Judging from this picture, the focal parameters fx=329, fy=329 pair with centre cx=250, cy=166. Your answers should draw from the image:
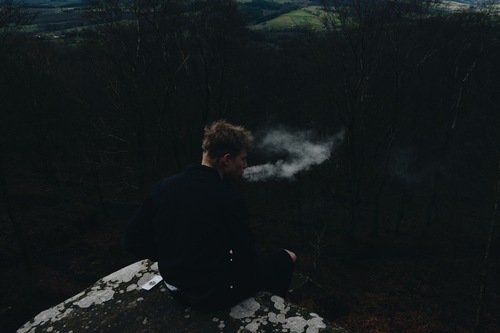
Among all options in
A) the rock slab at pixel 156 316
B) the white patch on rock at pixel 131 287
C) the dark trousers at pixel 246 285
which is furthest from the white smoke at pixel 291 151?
the rock slab at pixel 156 316

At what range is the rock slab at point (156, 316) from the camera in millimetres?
3051

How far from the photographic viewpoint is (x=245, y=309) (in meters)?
3.20

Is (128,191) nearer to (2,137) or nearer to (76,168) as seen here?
(76,168)

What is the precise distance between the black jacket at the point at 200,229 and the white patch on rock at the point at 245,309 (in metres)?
0.36

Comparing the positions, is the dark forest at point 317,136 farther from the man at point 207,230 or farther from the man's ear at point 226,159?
the man's ear at point 226,159

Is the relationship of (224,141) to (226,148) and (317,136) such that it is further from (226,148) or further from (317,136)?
(317,136)

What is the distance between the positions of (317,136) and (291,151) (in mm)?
2258

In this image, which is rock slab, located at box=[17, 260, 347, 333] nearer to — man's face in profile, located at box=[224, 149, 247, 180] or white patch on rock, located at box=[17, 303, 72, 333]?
white patch on rock, located at box=[17, 303, 72, 333]

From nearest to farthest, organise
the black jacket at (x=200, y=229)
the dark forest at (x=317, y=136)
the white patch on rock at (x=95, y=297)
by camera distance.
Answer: the black jacket at (x=200, y=229) < the white patch on rock at (x=95, y=297) < the dark forest at (x=317, y=136)

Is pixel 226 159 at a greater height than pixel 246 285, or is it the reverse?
pixel 226 159

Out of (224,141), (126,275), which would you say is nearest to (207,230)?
(224,141)

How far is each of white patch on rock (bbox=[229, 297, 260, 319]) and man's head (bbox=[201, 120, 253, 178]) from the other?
1.27m

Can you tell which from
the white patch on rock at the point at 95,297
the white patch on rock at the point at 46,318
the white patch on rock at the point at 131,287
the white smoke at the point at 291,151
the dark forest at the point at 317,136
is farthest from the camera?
the white smoke at the point at 291,151

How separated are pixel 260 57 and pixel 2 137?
872 inches
